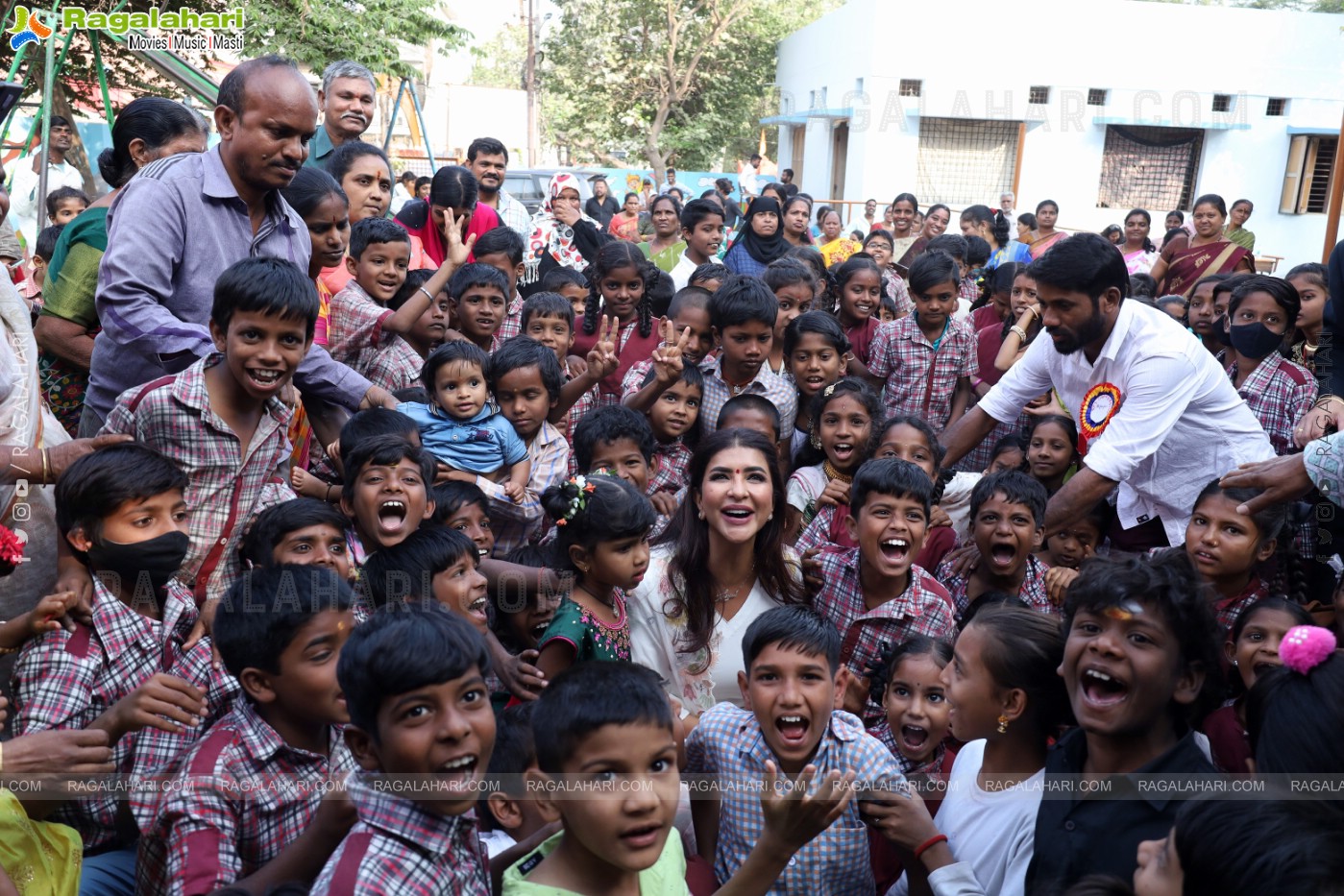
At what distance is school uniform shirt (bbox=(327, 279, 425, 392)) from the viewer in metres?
4.32

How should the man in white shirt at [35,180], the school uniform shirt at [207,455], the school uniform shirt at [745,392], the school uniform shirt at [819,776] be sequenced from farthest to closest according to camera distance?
the man in white shirt at [35,180] < the school uniform shirt at [745,392] < the school uniform shirt at [207,455] < the school uniform shirt at [819,776]

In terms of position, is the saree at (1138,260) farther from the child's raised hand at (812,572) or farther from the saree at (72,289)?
the saree at (72,289)

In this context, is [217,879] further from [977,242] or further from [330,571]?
[977,242]

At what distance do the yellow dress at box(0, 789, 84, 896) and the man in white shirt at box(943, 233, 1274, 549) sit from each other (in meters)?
3.13

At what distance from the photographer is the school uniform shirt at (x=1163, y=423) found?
3.68 meters

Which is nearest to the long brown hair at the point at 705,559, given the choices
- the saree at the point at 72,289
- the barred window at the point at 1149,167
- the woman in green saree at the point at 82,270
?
the woman in green saree at the point at 82,270

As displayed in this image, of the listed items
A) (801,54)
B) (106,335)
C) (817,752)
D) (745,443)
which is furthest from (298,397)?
(801,54)

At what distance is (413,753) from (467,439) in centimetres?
218

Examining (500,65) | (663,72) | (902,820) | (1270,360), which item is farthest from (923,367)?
(500,65)

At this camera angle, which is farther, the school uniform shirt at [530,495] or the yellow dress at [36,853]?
the school uniform shirt at [530,495]

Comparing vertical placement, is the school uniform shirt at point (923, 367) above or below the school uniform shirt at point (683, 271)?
below

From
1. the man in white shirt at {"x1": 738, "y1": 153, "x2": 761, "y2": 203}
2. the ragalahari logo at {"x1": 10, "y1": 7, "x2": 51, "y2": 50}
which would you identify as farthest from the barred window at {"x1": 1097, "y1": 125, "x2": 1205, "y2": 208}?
the ragalahari logo at {"x1": 10, "y1": 7, "x2": 51, "y2": 50}

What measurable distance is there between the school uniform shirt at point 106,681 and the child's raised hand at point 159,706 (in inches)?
8.6

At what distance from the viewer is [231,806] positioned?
2.10 m
